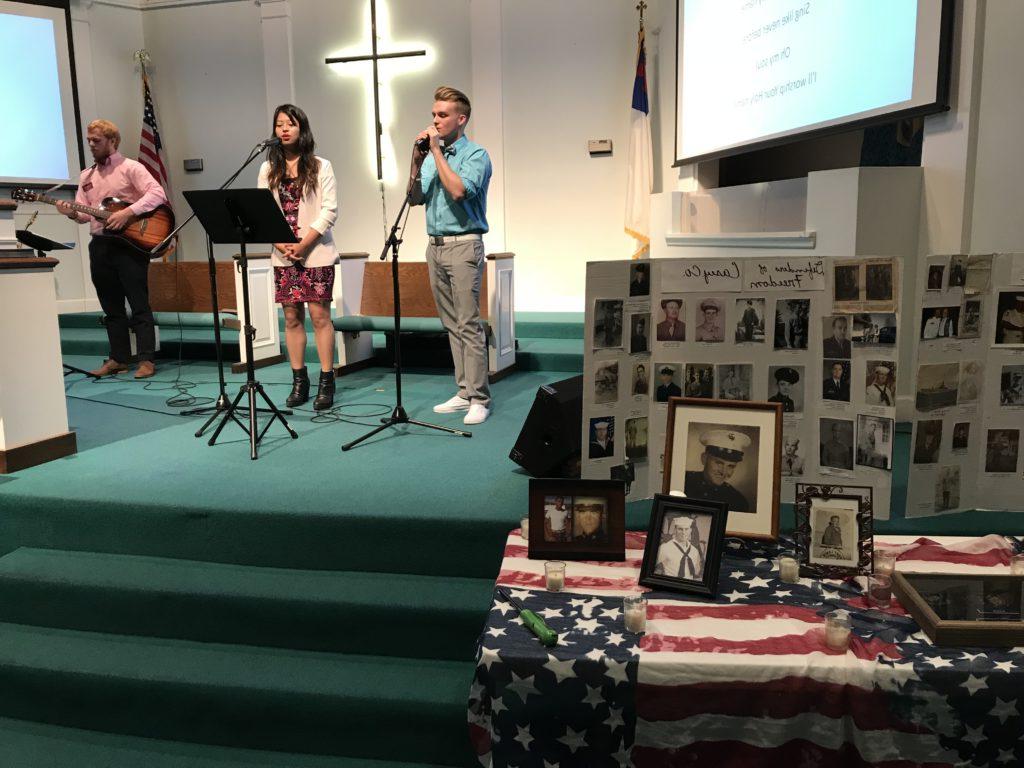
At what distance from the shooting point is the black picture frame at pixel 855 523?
1.66 metres

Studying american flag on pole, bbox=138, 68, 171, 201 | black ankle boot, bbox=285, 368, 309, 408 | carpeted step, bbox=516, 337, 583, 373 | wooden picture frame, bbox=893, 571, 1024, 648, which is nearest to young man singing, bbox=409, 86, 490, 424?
black ankle boot, bbox=285, 368, 309, 408

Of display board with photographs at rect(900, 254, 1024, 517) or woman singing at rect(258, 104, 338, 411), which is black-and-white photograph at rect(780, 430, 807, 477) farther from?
woman singing at rect(258, 104, 338, 411)

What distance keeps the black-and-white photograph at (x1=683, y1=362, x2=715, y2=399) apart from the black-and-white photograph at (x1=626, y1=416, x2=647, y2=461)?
17cm

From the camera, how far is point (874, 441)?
1933 millimetres

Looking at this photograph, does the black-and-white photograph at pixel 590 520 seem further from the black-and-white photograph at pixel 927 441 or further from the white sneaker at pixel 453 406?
the white sneaker at pixel 453 406

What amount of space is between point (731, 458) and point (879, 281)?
57cm

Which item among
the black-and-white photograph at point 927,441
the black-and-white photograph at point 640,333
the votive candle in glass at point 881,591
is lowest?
the votive candle in glass at point 881,591

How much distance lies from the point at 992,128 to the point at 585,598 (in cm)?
228

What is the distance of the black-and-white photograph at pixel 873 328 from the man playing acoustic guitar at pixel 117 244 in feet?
14.6

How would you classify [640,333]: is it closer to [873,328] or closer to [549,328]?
[873,328]

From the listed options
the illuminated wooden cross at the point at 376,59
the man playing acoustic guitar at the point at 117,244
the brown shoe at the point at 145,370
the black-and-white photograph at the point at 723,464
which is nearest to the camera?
the black-and-white photograph at the point at 723,464

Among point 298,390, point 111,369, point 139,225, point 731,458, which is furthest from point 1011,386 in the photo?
point 111,369

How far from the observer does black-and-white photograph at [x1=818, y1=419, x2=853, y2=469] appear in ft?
6.43

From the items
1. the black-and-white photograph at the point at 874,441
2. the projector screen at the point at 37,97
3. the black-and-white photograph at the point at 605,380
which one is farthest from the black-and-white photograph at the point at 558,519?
the projector screen at the point at 37,97
